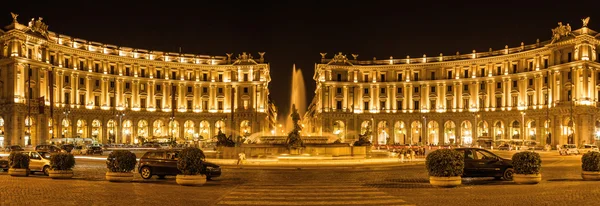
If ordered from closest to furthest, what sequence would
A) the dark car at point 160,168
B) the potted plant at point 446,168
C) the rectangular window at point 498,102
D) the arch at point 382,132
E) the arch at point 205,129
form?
the potted plant at point 446,168 < the dark car at point 160,168 < the rectangular window at point 498,102 < the arch at point 205,129 < the arch at point 382,132

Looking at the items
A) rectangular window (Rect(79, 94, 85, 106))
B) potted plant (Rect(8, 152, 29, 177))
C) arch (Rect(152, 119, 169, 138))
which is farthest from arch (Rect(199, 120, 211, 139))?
potted plant (Rect(8, 152, 29, 177))

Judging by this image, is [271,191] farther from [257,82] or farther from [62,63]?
[257,82]

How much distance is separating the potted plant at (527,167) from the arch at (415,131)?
7778 centimetres

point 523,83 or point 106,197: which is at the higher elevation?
point 523,83

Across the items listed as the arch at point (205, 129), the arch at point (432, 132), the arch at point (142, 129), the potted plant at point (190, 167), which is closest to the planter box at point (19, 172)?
the potted plant at point (190, 167)

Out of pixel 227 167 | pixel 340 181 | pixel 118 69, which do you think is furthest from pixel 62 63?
pixel 340 181

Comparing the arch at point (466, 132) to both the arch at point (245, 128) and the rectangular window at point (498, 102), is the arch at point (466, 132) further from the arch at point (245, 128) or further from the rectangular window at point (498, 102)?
the arch at point (245, 128)

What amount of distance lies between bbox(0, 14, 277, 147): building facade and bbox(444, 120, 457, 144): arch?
107 feet

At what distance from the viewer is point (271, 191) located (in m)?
19.7

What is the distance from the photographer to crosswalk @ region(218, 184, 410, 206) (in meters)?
16.5

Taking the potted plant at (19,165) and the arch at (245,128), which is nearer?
the potted plant at (19,165)

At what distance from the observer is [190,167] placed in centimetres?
2164

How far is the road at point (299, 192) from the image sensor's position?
53.7ft

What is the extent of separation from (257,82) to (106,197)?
279 feet
